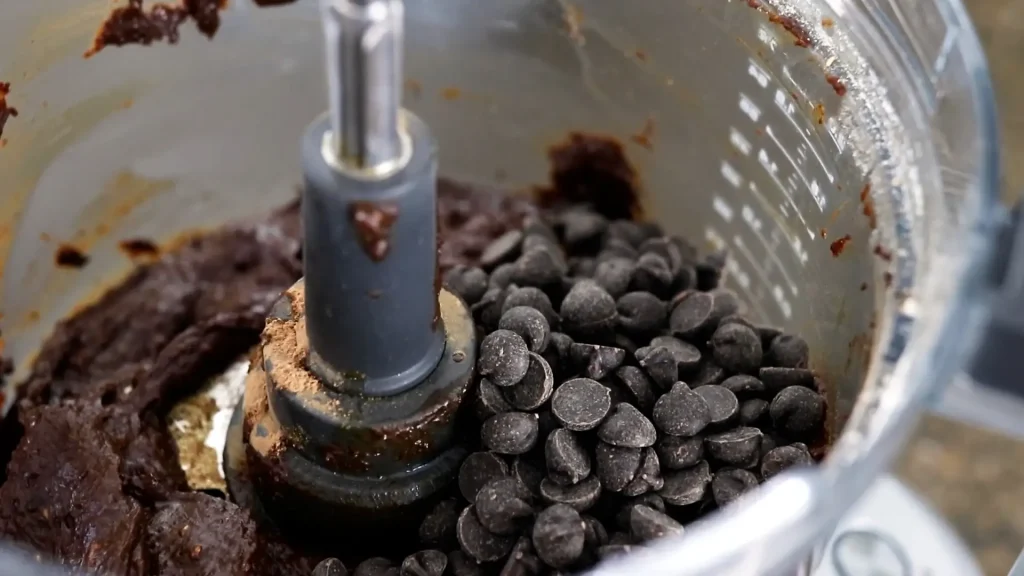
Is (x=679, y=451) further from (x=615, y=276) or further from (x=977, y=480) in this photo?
(x=977, y=480)

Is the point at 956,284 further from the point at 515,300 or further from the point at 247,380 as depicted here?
the point at 247,380

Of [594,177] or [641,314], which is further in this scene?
[594,177]

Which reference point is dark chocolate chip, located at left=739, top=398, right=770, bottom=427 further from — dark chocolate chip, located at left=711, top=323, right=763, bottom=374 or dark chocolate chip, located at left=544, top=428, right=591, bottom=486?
dark chocolate chip, located at left=544, top=428, right=591, bottom=486

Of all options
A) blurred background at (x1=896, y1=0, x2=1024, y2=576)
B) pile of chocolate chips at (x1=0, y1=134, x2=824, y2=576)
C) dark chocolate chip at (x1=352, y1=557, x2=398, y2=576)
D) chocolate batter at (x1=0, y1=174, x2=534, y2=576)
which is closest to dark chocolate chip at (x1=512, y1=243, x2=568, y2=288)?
pile of chocolate chips at (x1=0, y1=134, x2=824, y2=576)

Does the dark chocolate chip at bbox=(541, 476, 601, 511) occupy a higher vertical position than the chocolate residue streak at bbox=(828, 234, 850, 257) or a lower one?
lower

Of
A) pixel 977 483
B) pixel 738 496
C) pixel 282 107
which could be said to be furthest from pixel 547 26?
pixel 977 483

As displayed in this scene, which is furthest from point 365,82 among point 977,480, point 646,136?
point 977,480
